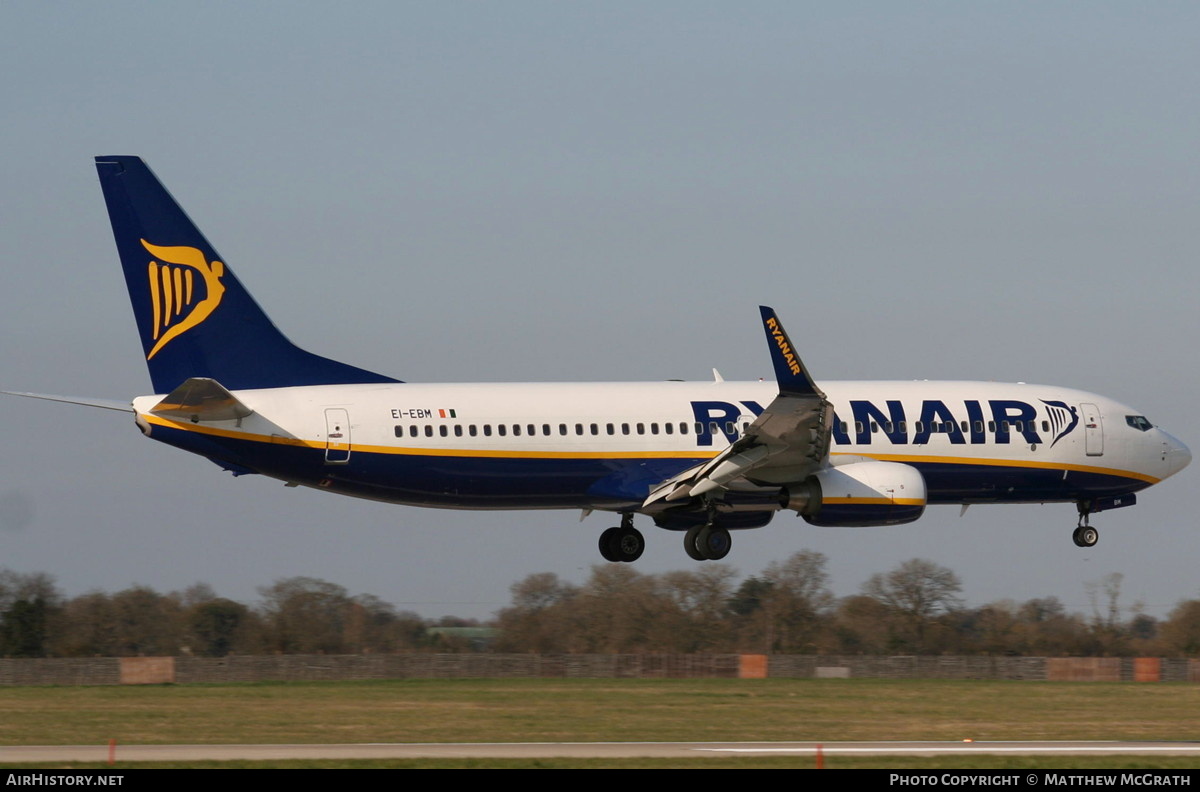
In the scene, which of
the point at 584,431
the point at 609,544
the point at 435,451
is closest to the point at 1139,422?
the point at 609,544

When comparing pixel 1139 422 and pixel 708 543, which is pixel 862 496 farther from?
pixel 1139 422

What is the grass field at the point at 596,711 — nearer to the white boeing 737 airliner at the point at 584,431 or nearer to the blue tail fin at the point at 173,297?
the white boeing 737 airliner at the point at 584,431

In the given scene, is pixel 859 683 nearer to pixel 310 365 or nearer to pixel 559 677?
pixel 559 677

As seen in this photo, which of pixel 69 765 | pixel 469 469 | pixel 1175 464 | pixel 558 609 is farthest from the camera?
pixel 558 609

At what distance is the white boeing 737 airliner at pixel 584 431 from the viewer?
40.7 metres

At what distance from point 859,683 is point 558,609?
14196 mm

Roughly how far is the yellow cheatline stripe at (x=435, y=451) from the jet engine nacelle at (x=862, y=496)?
9.29 ft

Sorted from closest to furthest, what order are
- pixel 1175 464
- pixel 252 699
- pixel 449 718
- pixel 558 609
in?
pixel 449 718, pixel 252 699, pixel 1175 464, pixel 558 609

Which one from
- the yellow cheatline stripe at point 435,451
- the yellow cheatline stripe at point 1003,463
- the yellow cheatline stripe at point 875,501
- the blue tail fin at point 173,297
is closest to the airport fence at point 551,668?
the yellow cheatline stripe at point 1003,463

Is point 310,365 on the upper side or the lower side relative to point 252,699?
upper

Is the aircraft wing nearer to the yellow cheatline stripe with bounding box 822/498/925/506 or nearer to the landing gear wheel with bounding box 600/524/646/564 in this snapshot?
the yellow cheatline stripe with bounding box 822/498/925/506

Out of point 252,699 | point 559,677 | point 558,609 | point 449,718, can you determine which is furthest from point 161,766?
point 558,609

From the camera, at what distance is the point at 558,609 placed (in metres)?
56.9

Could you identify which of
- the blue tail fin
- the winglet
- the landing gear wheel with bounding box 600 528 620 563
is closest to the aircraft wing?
the winglet
